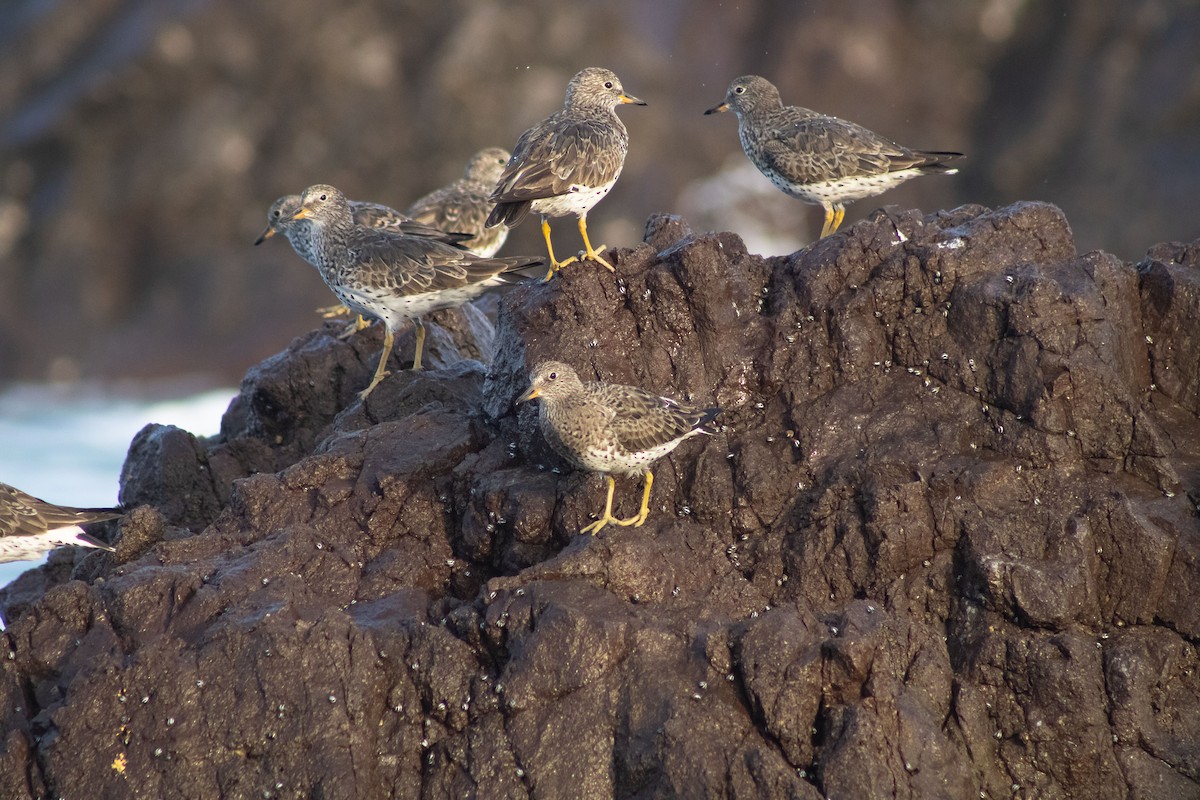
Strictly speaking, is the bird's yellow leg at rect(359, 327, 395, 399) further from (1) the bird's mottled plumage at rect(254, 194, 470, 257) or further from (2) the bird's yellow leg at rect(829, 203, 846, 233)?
(2) the bird's yellow leg at rect(829, 203, 846, 233)

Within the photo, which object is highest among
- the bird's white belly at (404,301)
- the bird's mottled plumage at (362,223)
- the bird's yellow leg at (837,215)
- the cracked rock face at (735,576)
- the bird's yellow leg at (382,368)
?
the bird's mottled plumage at (362,223)

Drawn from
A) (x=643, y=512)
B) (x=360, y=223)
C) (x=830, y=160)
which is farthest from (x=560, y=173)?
(x=360, y=223)

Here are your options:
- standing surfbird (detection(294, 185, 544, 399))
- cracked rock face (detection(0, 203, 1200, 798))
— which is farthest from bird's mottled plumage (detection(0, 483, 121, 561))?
standing surfbird (detection(294, 185, 544, 399))

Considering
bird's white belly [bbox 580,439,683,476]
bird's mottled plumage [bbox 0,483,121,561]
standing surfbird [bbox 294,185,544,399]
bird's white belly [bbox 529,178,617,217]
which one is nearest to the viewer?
bird's white belly [bbox 580,439,683,476]

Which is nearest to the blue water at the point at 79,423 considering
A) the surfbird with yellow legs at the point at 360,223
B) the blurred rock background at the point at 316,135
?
the blurred rock background at the point at 316,135

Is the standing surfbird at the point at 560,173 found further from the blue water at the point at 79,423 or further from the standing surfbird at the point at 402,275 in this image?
the blue water at the point at 79,423

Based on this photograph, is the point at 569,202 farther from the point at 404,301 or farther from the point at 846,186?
the point at 846,186

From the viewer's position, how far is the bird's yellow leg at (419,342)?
34.7 ft

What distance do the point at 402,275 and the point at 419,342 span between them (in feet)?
1.99

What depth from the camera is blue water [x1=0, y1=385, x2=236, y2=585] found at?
74.0ft

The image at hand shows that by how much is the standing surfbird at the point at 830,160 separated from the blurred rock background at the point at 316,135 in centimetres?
1327

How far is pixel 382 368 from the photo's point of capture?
10305 millimetres

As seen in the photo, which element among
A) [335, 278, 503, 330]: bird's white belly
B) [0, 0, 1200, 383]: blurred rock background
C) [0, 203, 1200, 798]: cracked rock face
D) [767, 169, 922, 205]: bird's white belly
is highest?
[0, 0, 1200, 383]: blurred rock background

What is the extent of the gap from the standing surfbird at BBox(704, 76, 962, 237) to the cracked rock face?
4.06ft
